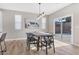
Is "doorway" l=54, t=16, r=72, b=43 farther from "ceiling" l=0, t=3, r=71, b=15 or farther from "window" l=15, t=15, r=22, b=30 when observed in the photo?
"window" l=15, t=15, r=22, b=30

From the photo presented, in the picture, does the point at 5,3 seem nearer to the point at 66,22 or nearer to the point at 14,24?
the point at 14,24

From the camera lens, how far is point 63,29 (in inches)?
111

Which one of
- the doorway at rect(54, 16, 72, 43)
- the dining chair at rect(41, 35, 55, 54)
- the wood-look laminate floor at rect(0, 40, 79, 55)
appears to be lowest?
the wood-look laminate floor at rect(0, 40, 79, 55)

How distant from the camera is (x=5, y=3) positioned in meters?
2.65

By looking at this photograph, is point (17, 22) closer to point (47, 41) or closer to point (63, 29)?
point (47, 41)

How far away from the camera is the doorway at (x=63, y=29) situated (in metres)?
2.73

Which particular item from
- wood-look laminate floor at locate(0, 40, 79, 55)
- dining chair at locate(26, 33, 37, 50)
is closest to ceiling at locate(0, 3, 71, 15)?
dining chair at locate(26, 33, 37, 50)

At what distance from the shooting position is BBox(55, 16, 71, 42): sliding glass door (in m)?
2.74

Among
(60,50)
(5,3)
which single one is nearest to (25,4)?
(5,3)

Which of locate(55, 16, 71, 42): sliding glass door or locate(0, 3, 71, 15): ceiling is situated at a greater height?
locate(0, 3, 71, 15): ceiling

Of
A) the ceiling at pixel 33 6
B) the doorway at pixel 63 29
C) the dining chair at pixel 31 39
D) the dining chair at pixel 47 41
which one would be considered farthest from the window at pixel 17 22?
the doorway at pixel 63 29

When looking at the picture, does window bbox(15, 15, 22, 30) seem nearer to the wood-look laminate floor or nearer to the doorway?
the wood-look laminate floor

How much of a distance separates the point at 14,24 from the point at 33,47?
Result: 0.69m

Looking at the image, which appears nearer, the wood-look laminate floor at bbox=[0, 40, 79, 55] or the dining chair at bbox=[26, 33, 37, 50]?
the wood-look laminate floor at bbox=[0, 40, 79, 55]
